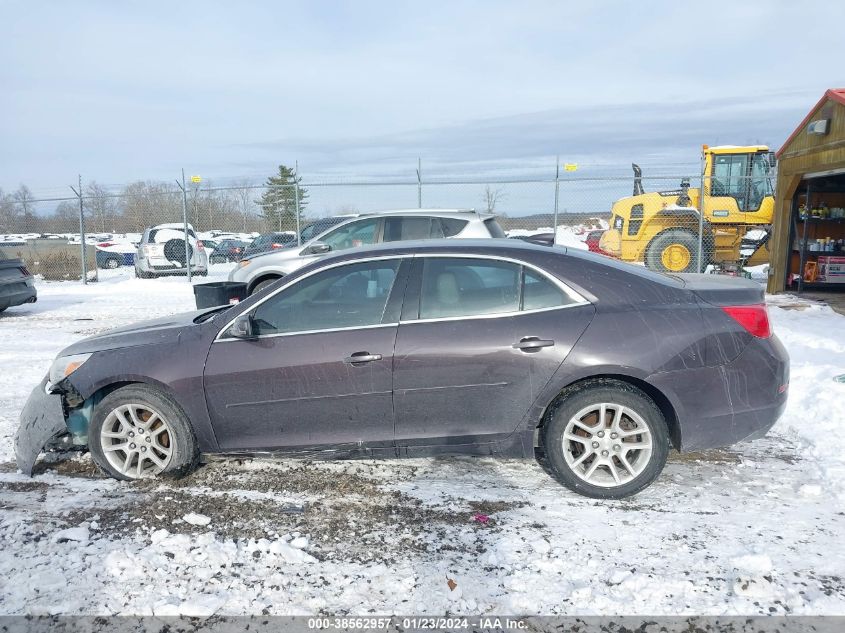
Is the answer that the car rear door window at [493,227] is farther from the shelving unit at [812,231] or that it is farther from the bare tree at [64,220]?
the bare tree at [64,220]

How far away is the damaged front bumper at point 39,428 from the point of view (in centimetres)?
397

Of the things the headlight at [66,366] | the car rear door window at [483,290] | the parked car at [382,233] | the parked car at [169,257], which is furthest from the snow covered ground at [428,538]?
the parked car at [169,257]

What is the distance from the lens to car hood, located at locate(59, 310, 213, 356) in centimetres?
393

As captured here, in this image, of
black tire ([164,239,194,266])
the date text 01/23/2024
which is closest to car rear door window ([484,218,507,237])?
the date text 01/23/2024

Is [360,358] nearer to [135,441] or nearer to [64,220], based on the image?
[135,441]

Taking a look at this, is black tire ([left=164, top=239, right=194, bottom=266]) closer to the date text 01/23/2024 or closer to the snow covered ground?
the snow covered ground

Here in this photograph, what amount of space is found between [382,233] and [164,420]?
581 cm

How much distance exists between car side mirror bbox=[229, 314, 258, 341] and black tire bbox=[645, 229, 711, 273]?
12828 millimetres

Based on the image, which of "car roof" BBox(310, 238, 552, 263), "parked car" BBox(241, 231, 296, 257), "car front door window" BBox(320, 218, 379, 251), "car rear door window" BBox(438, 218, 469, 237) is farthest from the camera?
"parked car" BBox(241, 231, 296, 257)

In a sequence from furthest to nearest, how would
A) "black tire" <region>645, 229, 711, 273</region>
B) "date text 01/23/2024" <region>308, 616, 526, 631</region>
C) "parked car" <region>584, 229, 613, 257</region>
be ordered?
"parked car" <region>584, 229, 613, 257</region> → "black tire" <region>645, 229, 711, 273</region> → "date text 01/23/2024" <region>308, 616, 526, 631</region>

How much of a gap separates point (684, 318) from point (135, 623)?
129 inches

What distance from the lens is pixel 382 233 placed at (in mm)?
9227

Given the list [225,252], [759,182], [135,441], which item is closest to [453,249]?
[135,441]

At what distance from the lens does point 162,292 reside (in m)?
14.8
